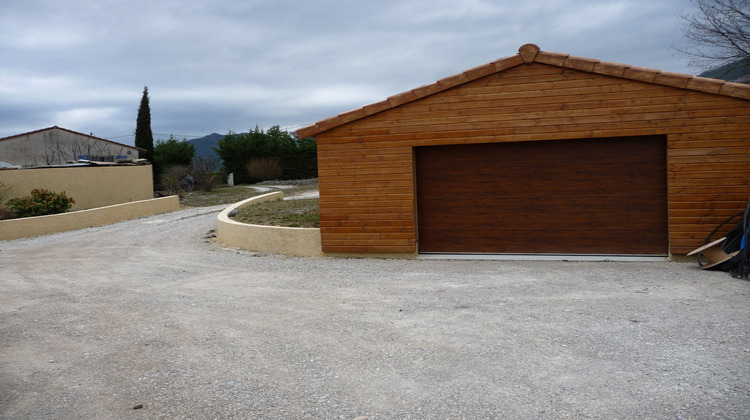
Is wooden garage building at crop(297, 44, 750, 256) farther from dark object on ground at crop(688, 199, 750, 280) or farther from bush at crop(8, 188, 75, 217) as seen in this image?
bush at crop(8, 188, 75, 217)

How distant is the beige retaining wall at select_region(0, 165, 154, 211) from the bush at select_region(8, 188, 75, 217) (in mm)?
968

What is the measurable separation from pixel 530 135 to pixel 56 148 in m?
31.5

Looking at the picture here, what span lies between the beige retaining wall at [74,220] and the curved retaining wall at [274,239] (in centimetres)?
732

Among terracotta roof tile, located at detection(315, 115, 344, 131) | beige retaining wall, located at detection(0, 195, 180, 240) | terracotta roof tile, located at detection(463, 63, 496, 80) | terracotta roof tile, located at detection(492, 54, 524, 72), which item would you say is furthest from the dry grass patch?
beige retaining wall, located at detection(0, 195, 180, 240)

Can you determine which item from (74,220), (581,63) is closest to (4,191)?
(74,220)

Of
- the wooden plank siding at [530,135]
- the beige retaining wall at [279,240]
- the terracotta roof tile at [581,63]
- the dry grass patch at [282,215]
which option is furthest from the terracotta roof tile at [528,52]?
the dry grass patch at [282,215]

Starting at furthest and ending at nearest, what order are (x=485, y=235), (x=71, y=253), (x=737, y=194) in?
(x=71, y=253)
(x=485, y=235)
(x=737, y=194)

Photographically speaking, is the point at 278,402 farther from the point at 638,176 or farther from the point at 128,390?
the point at 638,176

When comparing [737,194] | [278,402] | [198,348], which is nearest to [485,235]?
[737,194]

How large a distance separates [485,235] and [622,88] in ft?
11.4

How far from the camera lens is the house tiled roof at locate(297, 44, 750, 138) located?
9648mm

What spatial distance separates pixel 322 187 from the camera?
11.6 metres

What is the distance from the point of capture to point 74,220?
63.4ft

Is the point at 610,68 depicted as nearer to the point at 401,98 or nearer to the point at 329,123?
the point at 401,98
